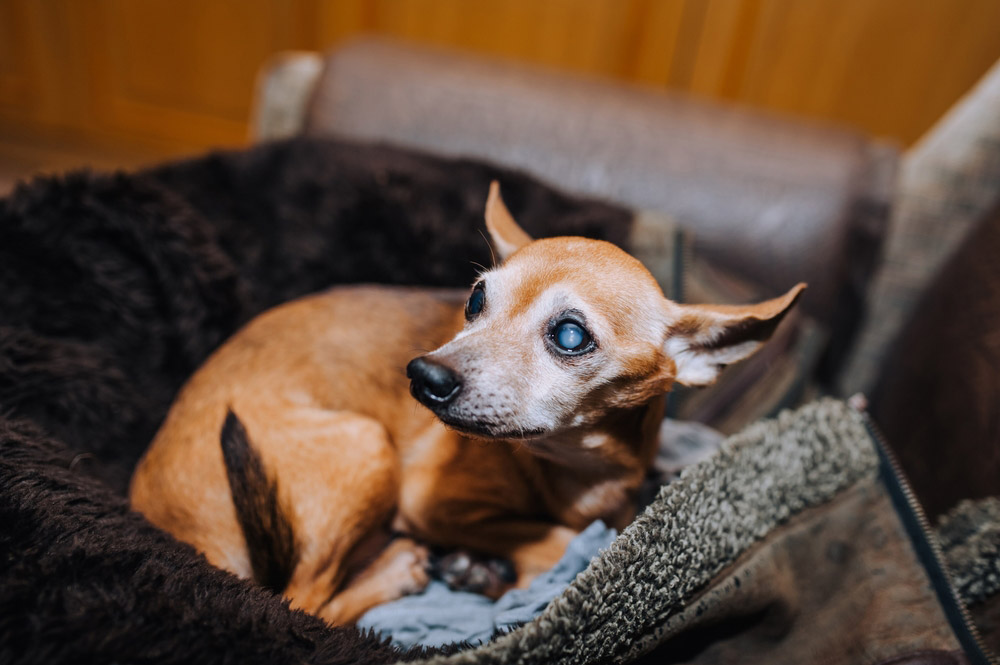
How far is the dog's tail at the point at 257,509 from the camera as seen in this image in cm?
114

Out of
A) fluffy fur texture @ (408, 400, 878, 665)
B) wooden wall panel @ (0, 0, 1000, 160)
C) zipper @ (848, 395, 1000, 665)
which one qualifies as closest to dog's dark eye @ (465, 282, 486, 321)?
fluffy fur texture @ (408, 400, 878, 665)

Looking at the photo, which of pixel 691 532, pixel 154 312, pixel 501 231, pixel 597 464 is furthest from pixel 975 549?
pixel 154 312

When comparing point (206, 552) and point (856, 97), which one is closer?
point (206, 552)

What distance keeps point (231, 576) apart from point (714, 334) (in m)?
0.87

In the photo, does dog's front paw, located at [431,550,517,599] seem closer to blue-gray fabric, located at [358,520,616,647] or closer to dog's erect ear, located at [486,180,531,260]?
blue-gray fabric, located at [358,520,616,647]

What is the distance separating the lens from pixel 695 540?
0.99 metres

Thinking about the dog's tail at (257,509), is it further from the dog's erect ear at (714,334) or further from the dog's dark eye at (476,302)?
the dog's erect ear at (714,334)

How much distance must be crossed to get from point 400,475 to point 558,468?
340 mm

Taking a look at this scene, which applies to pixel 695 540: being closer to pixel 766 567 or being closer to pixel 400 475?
pixel 766 567

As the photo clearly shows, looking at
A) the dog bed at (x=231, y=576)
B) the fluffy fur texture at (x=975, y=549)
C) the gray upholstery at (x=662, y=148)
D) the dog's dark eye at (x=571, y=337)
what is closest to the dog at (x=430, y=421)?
the dog's dark eye at (x=571, y=337)

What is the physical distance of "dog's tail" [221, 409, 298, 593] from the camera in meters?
1.14

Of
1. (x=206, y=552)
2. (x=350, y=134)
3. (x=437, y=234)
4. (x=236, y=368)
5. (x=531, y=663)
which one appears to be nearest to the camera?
(x=531, y=663)

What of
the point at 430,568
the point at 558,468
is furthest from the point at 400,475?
the point at 558,468

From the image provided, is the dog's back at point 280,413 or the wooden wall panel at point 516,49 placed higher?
the wooden wall panel at point 516,49
